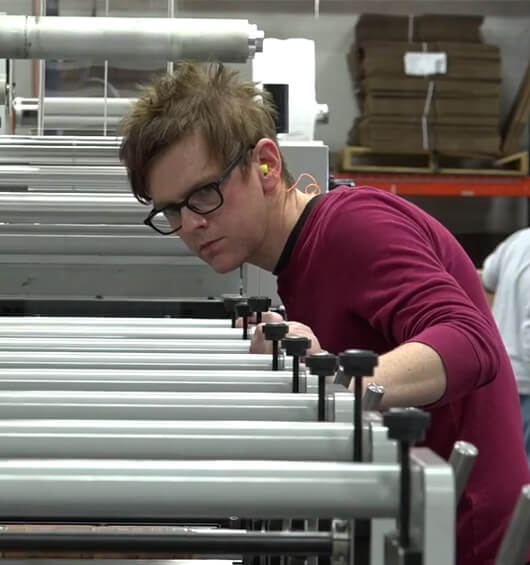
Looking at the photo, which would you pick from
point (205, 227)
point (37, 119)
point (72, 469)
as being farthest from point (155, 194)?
point (37, 119)

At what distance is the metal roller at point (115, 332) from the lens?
1.48 metres

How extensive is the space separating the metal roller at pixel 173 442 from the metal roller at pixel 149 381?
229 millimetres

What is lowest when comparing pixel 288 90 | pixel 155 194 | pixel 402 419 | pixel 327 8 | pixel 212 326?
pixel 212 326

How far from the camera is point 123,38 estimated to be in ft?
5.17

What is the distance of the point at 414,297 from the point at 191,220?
33 cm

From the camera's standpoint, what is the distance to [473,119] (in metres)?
6.82

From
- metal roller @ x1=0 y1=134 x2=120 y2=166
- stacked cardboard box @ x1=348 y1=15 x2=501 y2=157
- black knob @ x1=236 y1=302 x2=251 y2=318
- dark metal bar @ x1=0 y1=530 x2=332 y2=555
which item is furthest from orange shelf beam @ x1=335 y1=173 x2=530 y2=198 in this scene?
dark metal bar @ x1=0 y1=530 x2=332 y2=555

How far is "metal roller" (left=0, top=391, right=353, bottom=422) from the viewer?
0.92 metres

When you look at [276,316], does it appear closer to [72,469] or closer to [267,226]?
[267,226]

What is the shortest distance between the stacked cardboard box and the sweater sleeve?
5.32 metres

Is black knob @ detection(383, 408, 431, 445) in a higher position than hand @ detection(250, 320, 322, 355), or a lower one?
higher

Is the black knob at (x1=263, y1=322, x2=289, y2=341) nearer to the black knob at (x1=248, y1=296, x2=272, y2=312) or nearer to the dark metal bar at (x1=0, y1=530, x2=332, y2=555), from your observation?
the black knob at (x1=248, y1=296, x2=272, y2=312)

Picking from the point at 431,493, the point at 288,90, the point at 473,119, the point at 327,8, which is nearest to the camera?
the point at 431,493

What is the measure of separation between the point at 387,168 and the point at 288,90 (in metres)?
4.68
